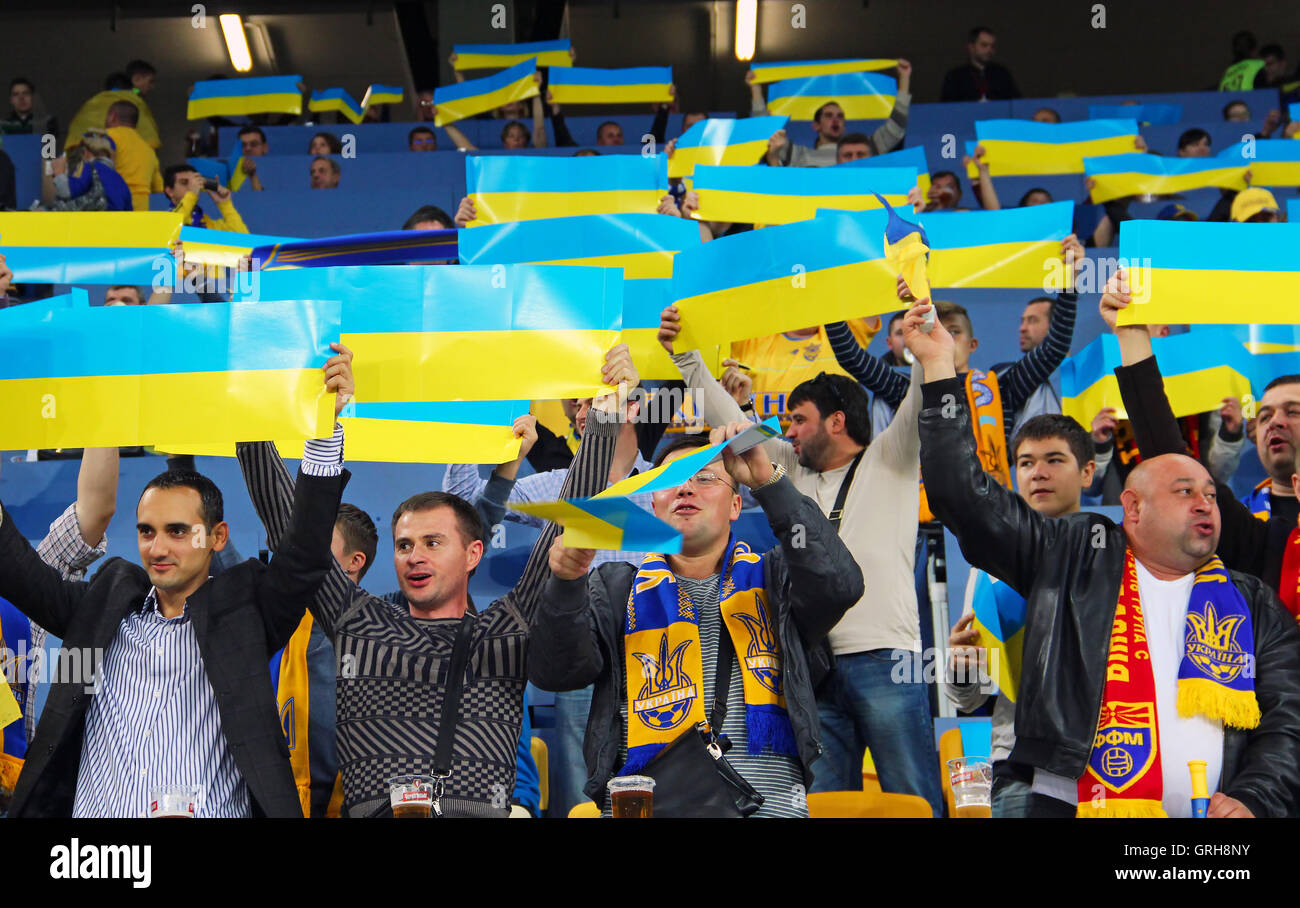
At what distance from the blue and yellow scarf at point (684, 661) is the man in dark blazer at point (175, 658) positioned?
30.3 inches

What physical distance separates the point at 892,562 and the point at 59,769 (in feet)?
7.29

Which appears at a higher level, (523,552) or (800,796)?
(523,552)

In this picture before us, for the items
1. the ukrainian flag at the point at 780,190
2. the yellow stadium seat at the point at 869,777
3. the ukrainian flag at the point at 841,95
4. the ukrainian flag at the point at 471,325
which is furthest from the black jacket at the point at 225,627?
the ukrainian flag at the point at 841,95

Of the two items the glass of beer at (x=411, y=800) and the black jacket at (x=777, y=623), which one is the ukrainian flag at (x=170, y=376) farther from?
the glass of beer at (x=411, y=800)

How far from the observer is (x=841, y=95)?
988 centimetres

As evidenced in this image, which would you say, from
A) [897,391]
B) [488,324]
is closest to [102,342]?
[488,324]

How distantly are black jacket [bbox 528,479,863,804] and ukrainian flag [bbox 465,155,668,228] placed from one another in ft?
8.88

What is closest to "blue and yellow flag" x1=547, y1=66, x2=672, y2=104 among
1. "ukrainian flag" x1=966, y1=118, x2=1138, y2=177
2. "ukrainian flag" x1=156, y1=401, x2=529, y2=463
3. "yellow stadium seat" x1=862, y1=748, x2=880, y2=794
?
"ukrainian flag" x1=966, y1=118, x2=1138, y2=177

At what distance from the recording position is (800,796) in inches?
135

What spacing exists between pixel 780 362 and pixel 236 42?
10611 mm

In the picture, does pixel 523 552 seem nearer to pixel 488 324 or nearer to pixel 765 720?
pixel 488 324

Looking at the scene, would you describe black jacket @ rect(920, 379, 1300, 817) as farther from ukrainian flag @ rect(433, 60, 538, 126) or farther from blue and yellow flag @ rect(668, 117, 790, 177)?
ukrainian flag @ rect(433, 60, 538, 126)

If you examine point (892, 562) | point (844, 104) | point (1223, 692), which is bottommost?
point (1223, 692)

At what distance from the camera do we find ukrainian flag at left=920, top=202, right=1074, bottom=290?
5.16 meters
